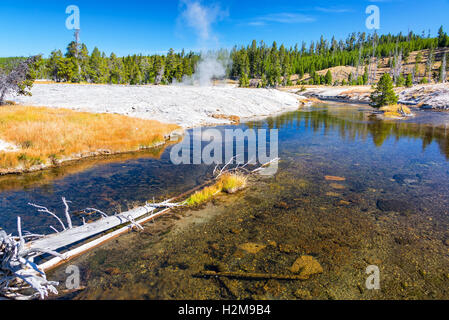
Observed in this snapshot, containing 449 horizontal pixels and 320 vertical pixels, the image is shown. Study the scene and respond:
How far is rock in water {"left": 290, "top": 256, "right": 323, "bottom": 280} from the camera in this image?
20.3ft

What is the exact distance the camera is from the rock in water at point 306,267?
6189 millimetres

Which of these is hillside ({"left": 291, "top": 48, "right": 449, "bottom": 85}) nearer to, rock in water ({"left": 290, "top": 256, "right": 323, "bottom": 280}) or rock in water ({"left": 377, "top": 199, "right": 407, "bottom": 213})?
rock in water ({"left": 377, "top": 199, "right": 407, "bottom": 213})

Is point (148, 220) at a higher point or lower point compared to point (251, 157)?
lower

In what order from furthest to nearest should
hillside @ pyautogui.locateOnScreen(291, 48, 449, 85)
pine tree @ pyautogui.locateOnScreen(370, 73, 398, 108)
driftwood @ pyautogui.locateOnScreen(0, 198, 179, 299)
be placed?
1. hillside @ pyautogui.locateOnScreen(291, 48, 449, 85)
2. pine tree @ pyautogui.locateOnScreen(370, 73, 398, 108)
3. driftwood @ pyautogui.locateOnScreen(0, 198, 179, 299)

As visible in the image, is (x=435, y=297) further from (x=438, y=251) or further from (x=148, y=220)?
(x=148, y=220)

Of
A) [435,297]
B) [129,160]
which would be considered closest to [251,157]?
[129,160]

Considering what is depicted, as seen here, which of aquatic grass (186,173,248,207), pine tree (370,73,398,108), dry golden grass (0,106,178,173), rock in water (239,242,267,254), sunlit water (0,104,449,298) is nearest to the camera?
sunlit water (0,104,449,298)

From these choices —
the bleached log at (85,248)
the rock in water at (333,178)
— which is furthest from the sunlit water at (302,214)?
the bleached log at (85,248)

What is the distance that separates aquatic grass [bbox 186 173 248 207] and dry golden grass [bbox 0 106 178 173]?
10.1m

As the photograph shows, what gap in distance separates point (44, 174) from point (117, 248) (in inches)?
366

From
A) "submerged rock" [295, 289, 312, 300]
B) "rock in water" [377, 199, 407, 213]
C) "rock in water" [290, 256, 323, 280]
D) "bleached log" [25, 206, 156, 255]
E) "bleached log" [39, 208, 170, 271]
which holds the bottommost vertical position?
"submerged rock" [295, 289, 312, 300]

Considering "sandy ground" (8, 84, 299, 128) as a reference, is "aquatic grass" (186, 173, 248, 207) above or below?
below

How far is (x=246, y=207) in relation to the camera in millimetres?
9914

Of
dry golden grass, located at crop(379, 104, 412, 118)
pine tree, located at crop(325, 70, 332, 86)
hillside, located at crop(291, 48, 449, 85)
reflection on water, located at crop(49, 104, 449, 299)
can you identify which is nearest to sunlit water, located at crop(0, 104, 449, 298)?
reflection on water, located at crop(49, 104, 449, 299)
